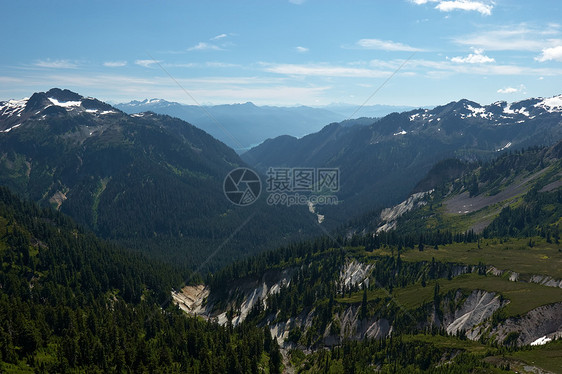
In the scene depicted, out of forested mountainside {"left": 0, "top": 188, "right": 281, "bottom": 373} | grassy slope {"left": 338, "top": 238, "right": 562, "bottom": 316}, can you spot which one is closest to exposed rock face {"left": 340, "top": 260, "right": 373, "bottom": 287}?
grassy slope {"left": 338, "top": 238, "right": 562, "bottom": 316}

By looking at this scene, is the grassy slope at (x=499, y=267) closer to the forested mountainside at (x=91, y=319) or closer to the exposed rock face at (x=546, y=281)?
the exposed rock face at (x=546, y=281)

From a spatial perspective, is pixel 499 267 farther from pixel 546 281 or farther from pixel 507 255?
pixel 507 255

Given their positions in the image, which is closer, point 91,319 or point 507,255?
point 91,319

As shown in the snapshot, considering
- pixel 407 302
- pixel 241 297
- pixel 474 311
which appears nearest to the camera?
pixel 474 311

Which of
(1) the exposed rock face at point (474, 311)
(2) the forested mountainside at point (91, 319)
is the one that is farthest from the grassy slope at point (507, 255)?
(2) the forested mountainside at point (91, 319)

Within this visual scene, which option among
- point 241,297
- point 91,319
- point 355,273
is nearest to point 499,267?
point 355,273

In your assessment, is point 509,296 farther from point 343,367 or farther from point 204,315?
point 204,315

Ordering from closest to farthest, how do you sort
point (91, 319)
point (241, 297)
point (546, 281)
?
point (91, 319) → point (546, 281) → point (241, 297)

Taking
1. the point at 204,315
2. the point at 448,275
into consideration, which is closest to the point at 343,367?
the point at 448,275
